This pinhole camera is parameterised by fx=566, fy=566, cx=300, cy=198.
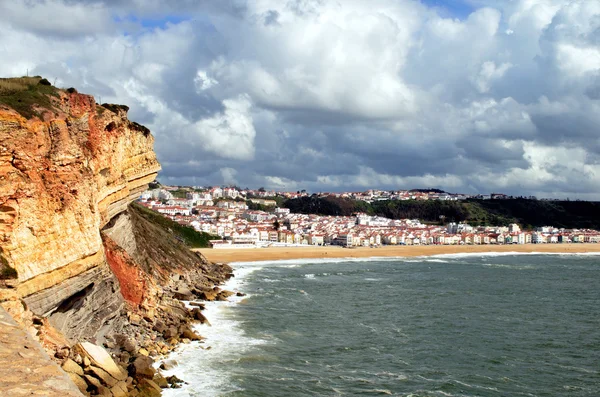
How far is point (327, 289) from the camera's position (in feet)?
142

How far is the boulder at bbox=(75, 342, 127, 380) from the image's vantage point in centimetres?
1555

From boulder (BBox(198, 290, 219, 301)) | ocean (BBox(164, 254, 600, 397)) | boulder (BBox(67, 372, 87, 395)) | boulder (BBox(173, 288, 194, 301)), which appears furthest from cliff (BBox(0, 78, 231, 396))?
boulder (BBox(198, 290, 219, 301))

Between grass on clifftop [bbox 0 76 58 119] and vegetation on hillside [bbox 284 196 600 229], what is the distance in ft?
516

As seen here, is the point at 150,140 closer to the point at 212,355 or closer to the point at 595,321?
the point at 212,355

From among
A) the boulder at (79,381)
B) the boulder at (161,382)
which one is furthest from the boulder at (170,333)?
the boulder at (79,381)

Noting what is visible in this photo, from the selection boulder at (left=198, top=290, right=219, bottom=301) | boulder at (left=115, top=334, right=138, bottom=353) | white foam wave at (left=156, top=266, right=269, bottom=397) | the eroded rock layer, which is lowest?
white foam wave at (left=156, top=266, right=269, bottom=397)

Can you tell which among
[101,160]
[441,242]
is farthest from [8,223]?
[441,242]

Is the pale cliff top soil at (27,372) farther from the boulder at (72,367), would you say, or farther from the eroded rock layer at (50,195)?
the eroded rock layer at (50,195)

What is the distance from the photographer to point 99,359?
15789 millimetres

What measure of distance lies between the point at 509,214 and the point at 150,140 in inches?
6670

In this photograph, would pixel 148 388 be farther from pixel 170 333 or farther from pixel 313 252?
pixel 313 252

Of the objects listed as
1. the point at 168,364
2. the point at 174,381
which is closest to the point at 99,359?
the point at 174,381

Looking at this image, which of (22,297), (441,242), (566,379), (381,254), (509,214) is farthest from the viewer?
(509,214)

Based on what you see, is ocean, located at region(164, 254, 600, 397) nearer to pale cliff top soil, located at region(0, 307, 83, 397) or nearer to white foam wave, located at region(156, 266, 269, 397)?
white foam wave, located at region(156, 266, 269, 397)
